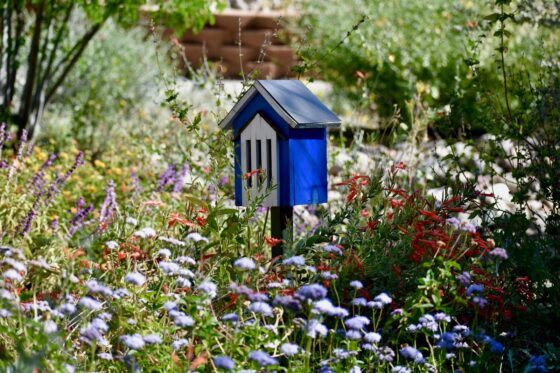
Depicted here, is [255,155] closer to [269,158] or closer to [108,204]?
[269,158]

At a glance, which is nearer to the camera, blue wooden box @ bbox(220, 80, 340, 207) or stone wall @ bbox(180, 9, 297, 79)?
blue wooden box @ bbox(220, 80, 340, 207)

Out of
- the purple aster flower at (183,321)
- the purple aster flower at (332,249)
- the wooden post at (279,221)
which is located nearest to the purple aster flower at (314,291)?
the purple aster flower at (183,321)

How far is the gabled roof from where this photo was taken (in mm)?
3586

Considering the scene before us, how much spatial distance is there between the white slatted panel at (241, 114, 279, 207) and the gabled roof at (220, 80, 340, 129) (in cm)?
10

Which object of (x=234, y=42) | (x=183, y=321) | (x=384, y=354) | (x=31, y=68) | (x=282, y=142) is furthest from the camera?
(x=234, y=42)

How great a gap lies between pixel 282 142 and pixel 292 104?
6.2 inches

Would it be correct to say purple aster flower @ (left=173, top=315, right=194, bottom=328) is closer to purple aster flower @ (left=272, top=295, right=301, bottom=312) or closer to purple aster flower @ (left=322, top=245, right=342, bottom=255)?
purple aster flower @ (left=272, top=295, right=301, bottom=312)

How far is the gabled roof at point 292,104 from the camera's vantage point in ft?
11.8

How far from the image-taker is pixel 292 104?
3.66 metres

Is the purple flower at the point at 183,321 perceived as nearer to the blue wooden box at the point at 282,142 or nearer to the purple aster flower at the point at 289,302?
the purple aster flower at the point at 289,302

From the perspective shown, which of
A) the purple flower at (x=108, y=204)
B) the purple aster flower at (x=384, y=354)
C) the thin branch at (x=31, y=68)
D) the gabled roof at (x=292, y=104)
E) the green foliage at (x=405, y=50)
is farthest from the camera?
the green foliage at (x=405, y=50)

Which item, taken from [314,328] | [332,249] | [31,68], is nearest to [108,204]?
[332,249]

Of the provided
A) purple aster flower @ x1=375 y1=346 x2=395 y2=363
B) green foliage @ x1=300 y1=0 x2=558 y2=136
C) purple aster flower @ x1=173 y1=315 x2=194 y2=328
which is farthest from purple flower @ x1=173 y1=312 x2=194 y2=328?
green foliage @ x1=300 y1=0 x2=558 y2=136

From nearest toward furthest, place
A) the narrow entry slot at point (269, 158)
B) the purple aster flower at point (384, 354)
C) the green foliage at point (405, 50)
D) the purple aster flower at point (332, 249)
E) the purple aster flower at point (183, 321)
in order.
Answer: the purple aster flower at point (183, 321)
the purple aster flower at point (384, 354)
the purple aster flower at point (332, 249)
the narrow entry slot at point (269, 158)
the green foliage at point (405, 50)
